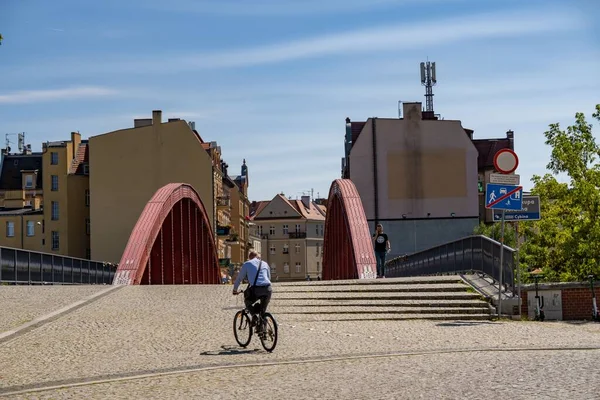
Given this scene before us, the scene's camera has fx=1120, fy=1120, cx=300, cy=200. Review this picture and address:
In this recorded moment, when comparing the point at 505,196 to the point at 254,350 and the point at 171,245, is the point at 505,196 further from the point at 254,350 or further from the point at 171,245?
the point at 171,245

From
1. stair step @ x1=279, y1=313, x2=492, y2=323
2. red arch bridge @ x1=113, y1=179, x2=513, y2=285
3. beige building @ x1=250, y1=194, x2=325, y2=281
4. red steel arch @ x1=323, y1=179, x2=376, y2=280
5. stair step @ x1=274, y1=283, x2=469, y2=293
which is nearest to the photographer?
stair step @ x1=279, y1=313, x2=492, y2=323

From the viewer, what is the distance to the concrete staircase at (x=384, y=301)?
20.4 m

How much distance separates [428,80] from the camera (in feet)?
297

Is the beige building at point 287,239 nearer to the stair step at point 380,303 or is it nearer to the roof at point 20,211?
the roof at point 20,211

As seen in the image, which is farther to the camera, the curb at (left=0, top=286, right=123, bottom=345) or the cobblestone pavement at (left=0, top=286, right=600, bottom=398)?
the curb at (left=0, top=286, right=123, bottom=345)

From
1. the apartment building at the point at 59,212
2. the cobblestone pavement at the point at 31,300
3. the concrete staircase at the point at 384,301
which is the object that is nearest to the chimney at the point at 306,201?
the apartment building at the point at 59,212

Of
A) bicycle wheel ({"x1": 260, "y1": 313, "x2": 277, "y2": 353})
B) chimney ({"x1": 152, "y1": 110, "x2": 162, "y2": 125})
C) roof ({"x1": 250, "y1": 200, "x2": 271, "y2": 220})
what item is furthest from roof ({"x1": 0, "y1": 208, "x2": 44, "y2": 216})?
bicycle wheel ({"x1": 260, "y1": 313, "x2": 277, "y2": 353})

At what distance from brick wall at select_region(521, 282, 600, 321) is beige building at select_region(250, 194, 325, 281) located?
117m

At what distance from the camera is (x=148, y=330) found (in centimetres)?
1741

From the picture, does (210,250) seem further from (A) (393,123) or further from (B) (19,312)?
(B) (19,312)

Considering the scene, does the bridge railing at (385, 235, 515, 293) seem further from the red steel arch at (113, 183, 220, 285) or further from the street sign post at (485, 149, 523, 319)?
the red steel arch at (113, 183, 220, 285)

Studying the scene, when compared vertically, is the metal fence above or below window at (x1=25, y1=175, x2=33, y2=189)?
below

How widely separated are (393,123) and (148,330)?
63433 mm

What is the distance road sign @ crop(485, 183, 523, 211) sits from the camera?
65.6ft
